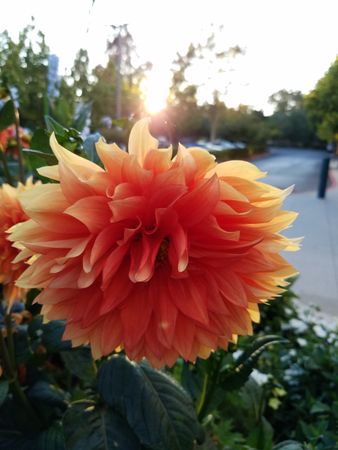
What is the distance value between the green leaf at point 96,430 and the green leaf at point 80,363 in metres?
0.11

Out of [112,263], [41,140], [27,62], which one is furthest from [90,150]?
[27,62]

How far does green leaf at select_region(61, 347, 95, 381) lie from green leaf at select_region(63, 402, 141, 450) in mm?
111

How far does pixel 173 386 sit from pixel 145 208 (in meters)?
0.56

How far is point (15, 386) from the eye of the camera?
1135 mm

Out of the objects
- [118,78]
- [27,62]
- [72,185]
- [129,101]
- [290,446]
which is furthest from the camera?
[129,101]

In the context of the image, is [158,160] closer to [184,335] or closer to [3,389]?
[184,335]

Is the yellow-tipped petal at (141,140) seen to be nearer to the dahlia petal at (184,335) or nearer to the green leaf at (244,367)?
the dahlia petal at (184,335)

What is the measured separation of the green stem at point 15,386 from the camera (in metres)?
1.07

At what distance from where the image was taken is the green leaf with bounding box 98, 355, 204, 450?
0.93 meters

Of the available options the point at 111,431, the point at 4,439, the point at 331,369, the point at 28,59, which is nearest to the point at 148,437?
the point at 111,431

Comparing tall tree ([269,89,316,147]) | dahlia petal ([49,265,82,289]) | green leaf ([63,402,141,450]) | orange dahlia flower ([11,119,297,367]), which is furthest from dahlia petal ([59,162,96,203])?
tall tree ([269,89,316,147])

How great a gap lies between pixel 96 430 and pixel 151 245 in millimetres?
551

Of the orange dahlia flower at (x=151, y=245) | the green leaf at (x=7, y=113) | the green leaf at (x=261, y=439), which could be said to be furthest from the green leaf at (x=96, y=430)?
the green leaf at (x=7, y=113)

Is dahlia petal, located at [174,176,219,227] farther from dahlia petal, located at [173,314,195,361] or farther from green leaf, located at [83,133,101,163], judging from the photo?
green leaf, located at [83,133,101,163]
